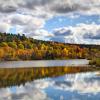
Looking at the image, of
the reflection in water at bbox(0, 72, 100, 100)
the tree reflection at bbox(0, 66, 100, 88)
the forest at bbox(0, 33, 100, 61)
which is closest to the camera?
the reflection in water at bbox(0, 72, 100, 100)

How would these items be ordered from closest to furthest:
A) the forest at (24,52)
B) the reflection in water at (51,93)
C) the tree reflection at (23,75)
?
the reflection in water at (51,93), the tree reflection at (23,75), the forest at (24,52)

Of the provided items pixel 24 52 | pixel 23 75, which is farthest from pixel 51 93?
pixel 24 52

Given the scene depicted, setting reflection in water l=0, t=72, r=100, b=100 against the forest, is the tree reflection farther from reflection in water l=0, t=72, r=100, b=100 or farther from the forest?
the forest

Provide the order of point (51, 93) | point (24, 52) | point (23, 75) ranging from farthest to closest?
point (24, 52) → point (23, 75) → point (51, 93)

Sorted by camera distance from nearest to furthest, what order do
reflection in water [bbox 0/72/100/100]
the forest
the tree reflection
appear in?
reflection in water [bbox 0/72/100/100], the tree reflection, the forest

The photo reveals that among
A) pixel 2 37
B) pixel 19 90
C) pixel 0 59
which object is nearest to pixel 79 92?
pixel 19 90

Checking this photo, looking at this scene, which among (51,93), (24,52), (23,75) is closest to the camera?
(51,93)

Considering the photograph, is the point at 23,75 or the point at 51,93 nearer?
the point at 51,93

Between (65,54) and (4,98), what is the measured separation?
551 feet

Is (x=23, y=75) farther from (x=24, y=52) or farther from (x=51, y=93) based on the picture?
(x=24, y=52)

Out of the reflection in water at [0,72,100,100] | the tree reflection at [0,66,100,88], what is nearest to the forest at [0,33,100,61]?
the tree reflection at [0,66,100,88]

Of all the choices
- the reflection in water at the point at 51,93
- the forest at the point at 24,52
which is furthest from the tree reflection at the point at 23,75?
the forest at the point at 24,52

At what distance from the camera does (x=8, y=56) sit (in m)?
160

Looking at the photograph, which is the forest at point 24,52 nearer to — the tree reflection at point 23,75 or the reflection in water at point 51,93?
the tree reflection at point 23,75
